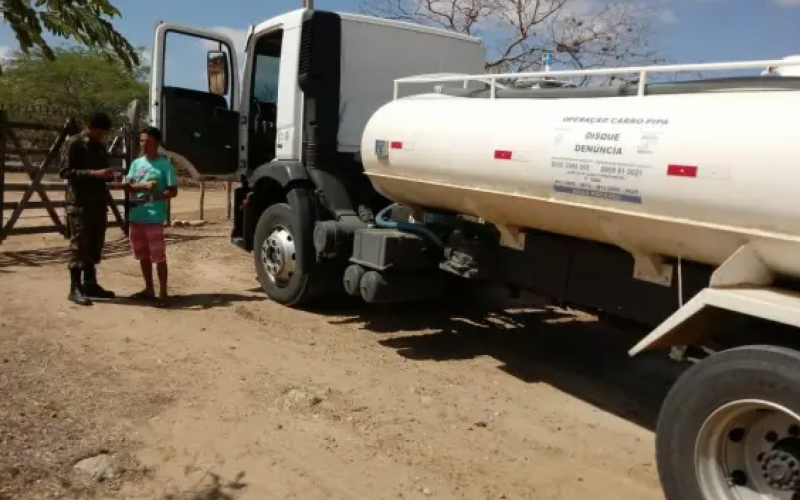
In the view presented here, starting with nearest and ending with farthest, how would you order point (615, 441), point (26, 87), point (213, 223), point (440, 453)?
1. point (440, 453)
2. point (615, 441)
3. point (213, 223)
4. point (26, 87)

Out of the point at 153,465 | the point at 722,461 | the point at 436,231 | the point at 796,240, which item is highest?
the point at 796,240

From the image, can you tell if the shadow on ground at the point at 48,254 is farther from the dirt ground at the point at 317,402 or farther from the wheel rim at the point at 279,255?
the wheel rim at the point at 279,255

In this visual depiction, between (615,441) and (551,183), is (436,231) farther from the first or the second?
(615,441)

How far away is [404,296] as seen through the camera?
597 centimetres

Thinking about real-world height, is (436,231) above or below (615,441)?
above

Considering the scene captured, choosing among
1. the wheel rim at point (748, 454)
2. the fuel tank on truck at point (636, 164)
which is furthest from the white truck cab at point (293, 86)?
the wheel rim at point (748, 454)

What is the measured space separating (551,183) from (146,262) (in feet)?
14.5

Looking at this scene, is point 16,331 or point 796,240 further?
point 16,331

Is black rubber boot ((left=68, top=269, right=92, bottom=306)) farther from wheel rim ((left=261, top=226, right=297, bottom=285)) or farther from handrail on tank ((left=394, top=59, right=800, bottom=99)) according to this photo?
handrail on tank ((left=394, top=59, right=800, bottom=99))

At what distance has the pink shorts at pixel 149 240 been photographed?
698cm

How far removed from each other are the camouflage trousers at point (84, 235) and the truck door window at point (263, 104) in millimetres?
1727

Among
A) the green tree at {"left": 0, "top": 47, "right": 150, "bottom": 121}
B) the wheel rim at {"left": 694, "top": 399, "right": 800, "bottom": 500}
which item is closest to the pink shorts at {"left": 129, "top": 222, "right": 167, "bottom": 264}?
the wheel rim at {"left": 694, "top": 399, "right": 800, "bottom": 500}

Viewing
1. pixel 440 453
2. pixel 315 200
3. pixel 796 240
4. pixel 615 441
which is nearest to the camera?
pixel 796 240

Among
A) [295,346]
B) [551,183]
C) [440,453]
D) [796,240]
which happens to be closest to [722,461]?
[796,240]
